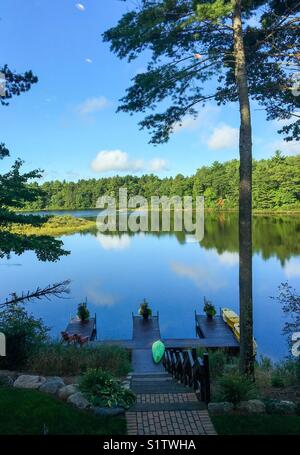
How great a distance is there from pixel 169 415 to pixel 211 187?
9446cm

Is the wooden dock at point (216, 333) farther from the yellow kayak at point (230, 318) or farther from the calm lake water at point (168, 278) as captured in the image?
the calm lake water at point (168, 278)

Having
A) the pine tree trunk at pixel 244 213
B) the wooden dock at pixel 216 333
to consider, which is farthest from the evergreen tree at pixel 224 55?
the wooden dock at pixel 216 333

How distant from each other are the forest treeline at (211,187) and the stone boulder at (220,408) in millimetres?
38663

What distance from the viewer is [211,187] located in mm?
99375

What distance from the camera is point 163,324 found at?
27234 millimetres

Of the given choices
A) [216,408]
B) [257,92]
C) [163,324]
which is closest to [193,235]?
[163,324]

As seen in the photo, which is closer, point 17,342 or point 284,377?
point 17,342

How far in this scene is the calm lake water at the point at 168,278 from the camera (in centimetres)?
2759

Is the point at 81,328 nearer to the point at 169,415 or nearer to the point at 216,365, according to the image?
the point at 216,365

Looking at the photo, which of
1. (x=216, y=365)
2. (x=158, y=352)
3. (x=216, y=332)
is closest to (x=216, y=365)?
(x=216, y=365)

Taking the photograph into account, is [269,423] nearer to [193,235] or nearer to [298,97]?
[298,97]

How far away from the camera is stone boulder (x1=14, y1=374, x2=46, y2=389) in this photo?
324 inches

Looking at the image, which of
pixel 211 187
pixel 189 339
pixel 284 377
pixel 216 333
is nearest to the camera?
pixel 284 377

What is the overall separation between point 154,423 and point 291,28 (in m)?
10.2
